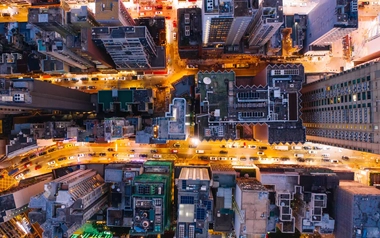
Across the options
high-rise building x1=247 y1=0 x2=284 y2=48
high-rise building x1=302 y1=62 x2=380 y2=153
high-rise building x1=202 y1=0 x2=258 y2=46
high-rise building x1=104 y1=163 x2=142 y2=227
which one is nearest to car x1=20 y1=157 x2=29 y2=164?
high-rise building x1=104 y1=163 x2=142 y2=227

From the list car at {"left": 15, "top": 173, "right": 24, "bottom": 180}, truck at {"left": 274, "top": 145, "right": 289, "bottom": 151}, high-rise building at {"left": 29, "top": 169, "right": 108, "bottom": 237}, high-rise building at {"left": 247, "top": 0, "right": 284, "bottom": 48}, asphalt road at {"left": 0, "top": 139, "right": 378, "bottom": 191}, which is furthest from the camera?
truck at {"left": 274, "top": 145, "right": 289, "bottom": 151}

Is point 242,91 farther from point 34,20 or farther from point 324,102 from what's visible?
point 34,20

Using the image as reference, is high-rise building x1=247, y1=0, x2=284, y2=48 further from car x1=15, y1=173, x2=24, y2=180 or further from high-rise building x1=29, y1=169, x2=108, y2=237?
car x1=15, y1=173, x2=24, y2=180

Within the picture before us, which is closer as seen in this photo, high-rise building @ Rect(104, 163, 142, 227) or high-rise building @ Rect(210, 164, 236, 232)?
high-rise building @ Rect(210, 164, 236, 232)

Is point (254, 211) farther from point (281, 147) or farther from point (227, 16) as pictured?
point (227, 16)

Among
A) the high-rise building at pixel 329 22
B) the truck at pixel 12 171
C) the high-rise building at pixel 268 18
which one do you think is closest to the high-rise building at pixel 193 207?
the high-rise building at pixel 268 18

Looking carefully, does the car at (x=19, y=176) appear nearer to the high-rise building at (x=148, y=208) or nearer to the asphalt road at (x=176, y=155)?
the asphalt road at (x=176, y=155)

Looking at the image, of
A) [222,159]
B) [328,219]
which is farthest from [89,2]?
[328,219]
